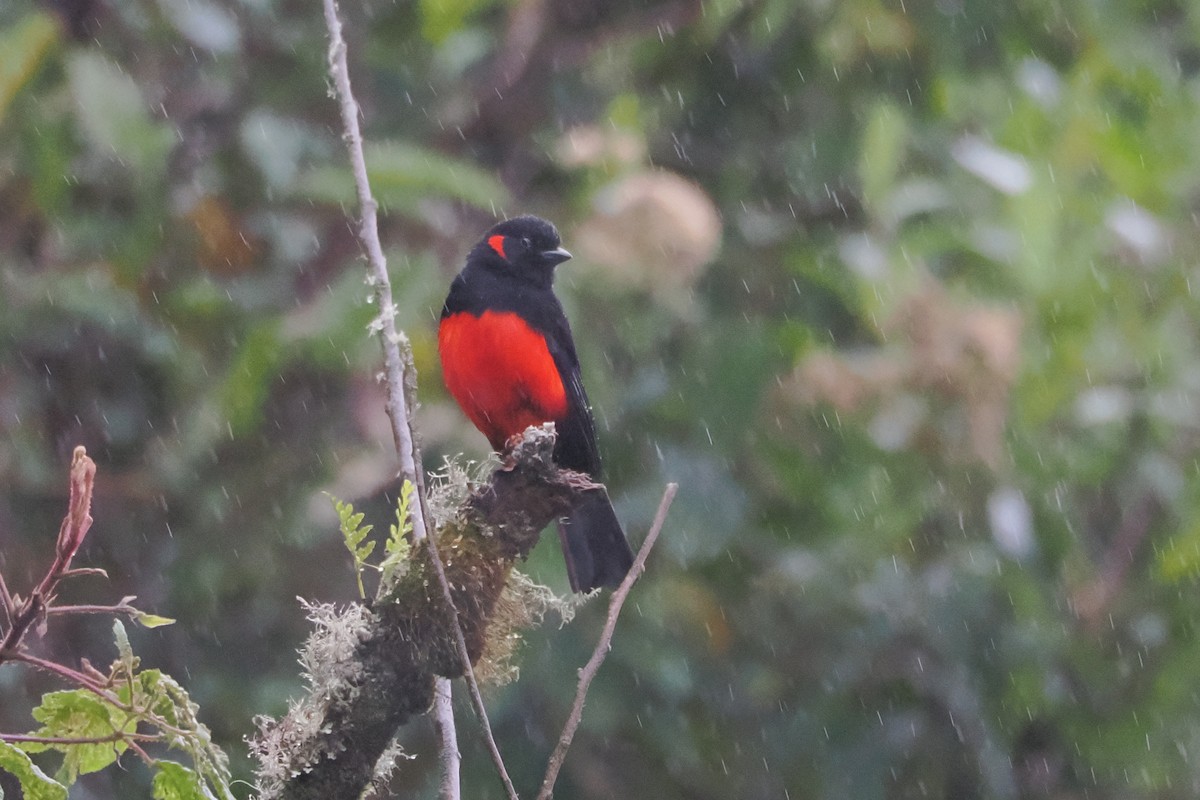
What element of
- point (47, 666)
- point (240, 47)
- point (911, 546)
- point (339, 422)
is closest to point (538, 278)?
point (339, 422)

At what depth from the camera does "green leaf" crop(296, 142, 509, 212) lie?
3346 millimetres

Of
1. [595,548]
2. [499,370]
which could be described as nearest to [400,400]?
[595,548]

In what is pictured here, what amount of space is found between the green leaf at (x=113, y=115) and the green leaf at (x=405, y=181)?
377 millimetres

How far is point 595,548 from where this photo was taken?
3.37 metres

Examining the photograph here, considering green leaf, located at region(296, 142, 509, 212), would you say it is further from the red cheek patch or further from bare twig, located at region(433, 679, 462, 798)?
bare twig, located at region(433, 679, 462, 798)

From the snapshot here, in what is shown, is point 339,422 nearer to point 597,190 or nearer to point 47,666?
point 597,190

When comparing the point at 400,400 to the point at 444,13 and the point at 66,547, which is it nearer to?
the point at 66,547

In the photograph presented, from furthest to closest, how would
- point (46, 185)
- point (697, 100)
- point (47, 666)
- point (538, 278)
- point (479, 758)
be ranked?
point (697, 100), point (479, 758), point (538, 278), point (46, 185), point (47, 666)

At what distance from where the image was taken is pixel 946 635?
439 centimetres

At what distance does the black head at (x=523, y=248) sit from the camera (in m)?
3.80

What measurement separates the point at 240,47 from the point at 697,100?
1.59 metres

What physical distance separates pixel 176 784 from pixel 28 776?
0.13 m

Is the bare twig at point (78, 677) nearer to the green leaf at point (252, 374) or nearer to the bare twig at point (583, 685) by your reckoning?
the bare twig at point (583, 685)

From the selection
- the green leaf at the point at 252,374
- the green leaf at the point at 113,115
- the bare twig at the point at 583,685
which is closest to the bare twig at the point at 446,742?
the bare twig at the point at 583,685
